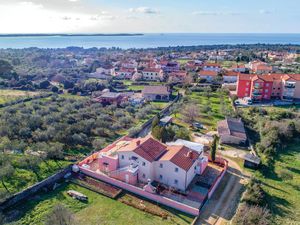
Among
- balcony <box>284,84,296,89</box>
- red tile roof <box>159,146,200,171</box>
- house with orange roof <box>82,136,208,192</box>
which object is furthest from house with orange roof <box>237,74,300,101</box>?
red tile roof <box>159,146,200,171</box>

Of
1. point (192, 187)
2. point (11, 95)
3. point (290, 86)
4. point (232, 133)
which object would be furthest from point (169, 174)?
point (11, 95)

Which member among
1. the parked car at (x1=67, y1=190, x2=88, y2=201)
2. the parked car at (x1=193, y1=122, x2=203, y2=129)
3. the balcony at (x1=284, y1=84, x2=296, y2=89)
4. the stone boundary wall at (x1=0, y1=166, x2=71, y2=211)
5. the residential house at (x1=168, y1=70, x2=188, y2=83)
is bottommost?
the parked car at (x1=67, y1=190, x2=88, y2=201)

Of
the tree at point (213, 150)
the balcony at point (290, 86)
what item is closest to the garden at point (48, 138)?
the tree at point (213, 150)

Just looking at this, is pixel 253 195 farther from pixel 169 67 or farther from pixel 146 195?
pixel 169 67

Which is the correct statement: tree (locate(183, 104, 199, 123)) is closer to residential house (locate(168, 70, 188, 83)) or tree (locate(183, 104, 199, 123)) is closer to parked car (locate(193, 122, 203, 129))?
parked car (locate(193, 122, 203, 129))

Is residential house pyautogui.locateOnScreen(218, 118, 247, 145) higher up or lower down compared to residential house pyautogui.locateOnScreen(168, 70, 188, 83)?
lower down

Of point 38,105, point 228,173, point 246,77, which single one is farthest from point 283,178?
point 38,105

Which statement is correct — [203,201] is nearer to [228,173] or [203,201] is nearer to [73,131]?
[228,173]
